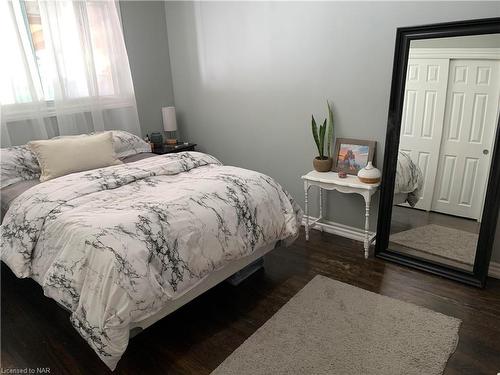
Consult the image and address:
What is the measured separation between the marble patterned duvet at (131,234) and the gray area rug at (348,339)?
472 mm

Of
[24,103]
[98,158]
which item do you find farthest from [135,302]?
[24,103]

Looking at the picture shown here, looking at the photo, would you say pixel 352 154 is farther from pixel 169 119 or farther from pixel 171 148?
pixel 169 119

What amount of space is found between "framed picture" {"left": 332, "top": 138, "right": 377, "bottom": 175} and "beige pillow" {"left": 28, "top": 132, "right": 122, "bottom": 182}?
73.3 inches

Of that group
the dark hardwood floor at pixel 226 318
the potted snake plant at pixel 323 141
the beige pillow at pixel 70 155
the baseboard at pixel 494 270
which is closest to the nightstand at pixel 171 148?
the beige pillow at pixel 70 155

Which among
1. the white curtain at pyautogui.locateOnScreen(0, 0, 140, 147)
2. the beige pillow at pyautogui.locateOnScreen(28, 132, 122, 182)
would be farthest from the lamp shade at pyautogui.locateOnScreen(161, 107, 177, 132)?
the beige pillow at pyautogui.locateOnScreen(28, 132, 122, 182)

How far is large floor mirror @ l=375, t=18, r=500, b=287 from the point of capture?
2.26m

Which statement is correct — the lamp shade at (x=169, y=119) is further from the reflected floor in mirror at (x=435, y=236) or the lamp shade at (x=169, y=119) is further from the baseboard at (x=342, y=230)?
the reflected floor in mirror at (x=435, y=236)

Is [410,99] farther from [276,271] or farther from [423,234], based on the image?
[276,271]

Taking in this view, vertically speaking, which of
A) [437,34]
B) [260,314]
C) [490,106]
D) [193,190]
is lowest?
[260,314]

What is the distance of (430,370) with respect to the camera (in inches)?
70.2

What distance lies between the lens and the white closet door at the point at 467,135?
2.25 metres

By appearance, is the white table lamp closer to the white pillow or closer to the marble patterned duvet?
the white pillow

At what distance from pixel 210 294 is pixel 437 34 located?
2.26 m

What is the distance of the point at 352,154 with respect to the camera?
2.99 m
